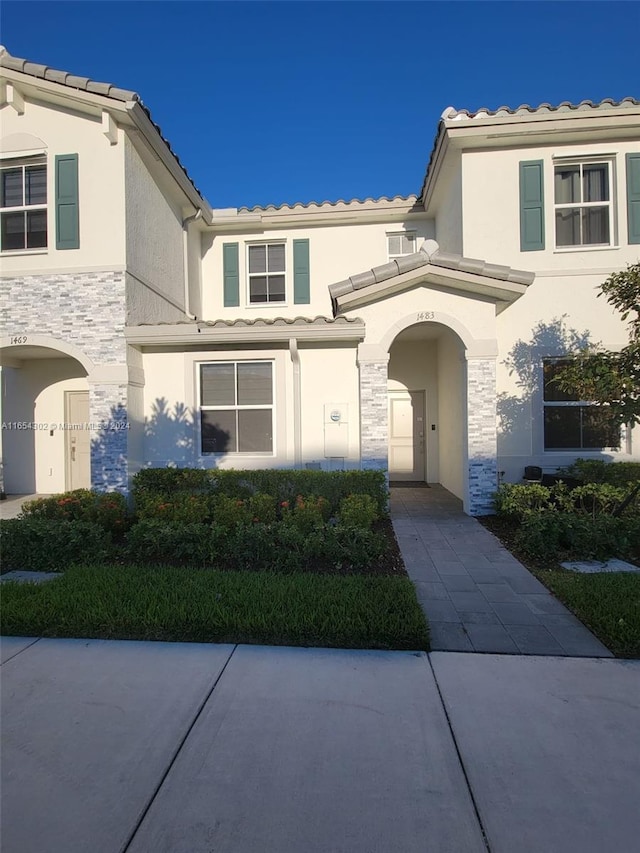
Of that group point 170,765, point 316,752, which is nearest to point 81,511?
point 170,765

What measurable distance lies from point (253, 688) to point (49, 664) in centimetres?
155

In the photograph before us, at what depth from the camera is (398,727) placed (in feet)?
8.38

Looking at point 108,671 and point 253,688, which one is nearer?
point 253,688

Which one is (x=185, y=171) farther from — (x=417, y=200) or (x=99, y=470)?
(x=99, y=470)

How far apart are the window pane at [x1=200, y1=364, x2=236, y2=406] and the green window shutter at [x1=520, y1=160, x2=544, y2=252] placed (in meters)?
6.12

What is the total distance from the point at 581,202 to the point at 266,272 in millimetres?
7253

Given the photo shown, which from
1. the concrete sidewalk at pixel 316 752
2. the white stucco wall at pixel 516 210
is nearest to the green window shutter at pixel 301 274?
the white stucco wall at pixel 516 210

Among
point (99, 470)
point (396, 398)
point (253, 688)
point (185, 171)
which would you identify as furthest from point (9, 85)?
point (253, 688)

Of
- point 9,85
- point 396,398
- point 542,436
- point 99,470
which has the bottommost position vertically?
point 99,470

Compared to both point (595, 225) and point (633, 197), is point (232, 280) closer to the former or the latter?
point (595, 225)

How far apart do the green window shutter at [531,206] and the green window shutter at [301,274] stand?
5201 millimetres

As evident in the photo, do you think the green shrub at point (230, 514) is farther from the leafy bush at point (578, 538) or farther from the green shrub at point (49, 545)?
the leafy bush at point (578, 538)

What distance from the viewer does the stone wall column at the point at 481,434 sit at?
770 cm

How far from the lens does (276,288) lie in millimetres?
11961
